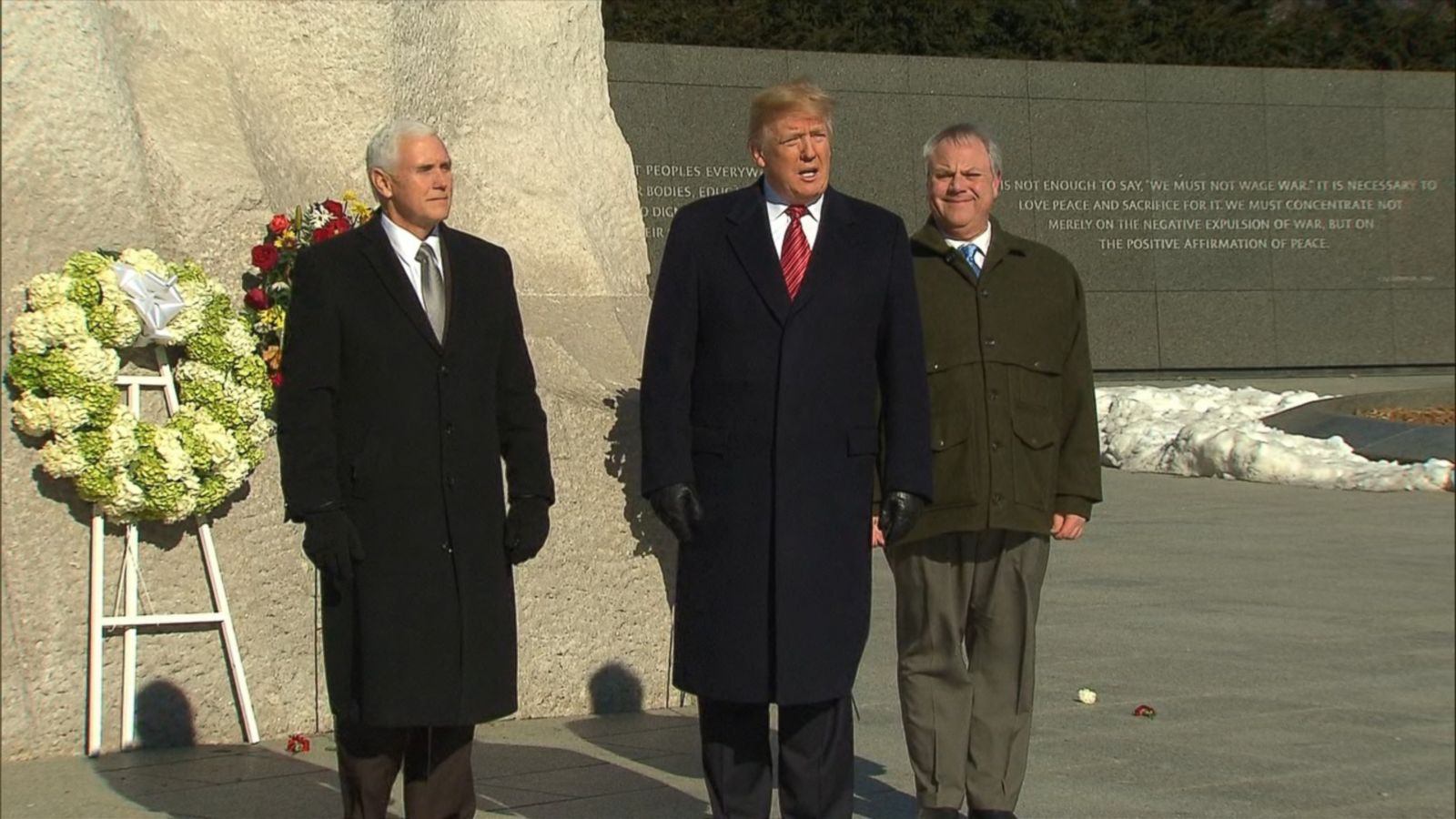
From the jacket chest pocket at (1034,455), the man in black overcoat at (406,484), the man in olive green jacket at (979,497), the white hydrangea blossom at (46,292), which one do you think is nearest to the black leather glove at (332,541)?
the man in black overcoat at (406,484)

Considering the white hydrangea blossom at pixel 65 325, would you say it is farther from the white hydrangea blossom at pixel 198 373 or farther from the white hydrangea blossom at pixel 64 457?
the white hydrangea blossom at pixel 198 373

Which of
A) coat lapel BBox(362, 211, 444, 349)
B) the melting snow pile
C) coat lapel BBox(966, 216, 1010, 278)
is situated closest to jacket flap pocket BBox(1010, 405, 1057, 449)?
coat lapel BBox(966, 216, 1010, 278)

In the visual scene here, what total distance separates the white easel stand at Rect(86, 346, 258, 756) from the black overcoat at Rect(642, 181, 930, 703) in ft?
6.50

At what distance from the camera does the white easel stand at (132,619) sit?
5.66 m

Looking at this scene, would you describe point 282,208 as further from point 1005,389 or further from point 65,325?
point 1005,389

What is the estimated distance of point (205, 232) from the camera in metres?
6.10

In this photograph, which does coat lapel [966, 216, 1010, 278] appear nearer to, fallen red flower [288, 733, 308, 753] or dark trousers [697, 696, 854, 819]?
dark trousers [697, 696, 854, 819]

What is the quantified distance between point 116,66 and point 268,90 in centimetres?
74

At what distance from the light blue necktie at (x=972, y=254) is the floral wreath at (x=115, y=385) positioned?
2240 millimetres

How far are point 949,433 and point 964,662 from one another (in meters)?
0.53

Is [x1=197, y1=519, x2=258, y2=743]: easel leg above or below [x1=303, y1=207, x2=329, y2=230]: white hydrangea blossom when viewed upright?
below

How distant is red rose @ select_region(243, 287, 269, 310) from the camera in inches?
238

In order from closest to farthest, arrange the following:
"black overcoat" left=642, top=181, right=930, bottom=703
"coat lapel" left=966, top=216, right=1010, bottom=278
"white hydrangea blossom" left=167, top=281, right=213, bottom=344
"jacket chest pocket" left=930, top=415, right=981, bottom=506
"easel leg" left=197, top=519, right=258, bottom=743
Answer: "black overcoat" left=642, top=181, right=930, bottom=703, "jacket chest pocket" left=930, top=415, right=981, bottom=506, "coat lapel" left=966, top=216, right=1010, bottom=278, "white hydrangea blossom" left=167, top=281, right=213, bottom=344, "easel leg" left=197, top=519, right=258, bottom=743

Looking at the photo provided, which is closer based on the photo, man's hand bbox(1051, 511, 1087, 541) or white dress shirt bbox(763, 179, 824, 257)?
white dress shirt bbox(763, 179, 824, 257)
